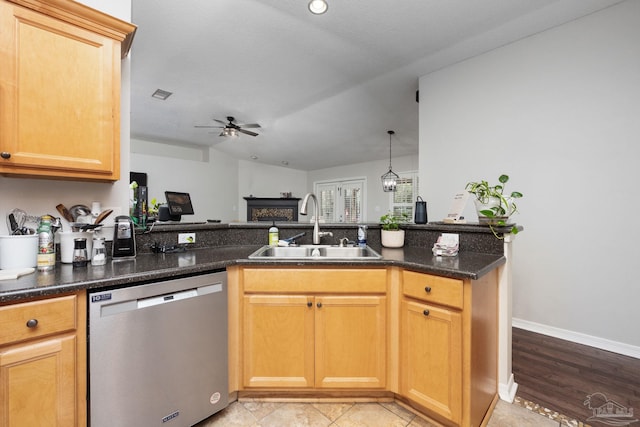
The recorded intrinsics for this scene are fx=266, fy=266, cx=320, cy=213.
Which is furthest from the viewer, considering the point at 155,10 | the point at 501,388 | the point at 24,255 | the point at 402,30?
the point at 402,30

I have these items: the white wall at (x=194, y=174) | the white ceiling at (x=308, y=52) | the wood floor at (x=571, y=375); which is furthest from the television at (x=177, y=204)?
the white wall at (x=194, y=174)

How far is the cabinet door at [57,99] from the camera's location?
1144 millimetres

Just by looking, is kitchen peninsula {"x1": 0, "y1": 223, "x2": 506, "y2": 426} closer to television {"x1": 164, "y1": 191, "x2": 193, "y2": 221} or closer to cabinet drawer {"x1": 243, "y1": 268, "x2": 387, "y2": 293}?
cabinet drawer {"x1": 243, "y1": 268, "x2": 387, "y2": 293}

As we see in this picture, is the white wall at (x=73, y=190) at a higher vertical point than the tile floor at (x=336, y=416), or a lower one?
higher

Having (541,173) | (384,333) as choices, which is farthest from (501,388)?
(541,173)

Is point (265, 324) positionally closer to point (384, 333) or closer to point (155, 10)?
point (384, 333)

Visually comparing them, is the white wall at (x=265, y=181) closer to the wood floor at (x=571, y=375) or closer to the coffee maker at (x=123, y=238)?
the coffee maker at (x=123, y=238)

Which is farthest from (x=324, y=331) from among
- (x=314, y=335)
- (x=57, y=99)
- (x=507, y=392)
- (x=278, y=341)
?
(x=57, y=99)

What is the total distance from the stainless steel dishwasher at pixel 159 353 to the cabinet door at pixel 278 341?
0.14 m

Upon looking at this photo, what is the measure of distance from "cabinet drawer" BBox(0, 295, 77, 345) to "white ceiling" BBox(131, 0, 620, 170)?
2.32m

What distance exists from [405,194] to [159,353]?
6.64 metres

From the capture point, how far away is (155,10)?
7.30 ft

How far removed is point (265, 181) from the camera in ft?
27.4

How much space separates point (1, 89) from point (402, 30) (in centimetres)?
270
